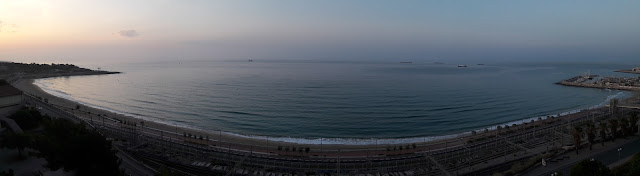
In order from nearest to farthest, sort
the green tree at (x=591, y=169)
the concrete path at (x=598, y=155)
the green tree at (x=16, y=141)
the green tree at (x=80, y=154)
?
the green tree at (x=80, y=154)
the green tree at (x=591, y=169)
the green tree at (x=16, y=141)
the concrete path at (x=598, y=155)

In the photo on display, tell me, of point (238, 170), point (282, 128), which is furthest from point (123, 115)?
point (238, 170)

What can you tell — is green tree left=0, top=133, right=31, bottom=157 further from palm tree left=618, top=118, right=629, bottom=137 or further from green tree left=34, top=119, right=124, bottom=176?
palm tree left=618, top=118, right=629, bottom=137

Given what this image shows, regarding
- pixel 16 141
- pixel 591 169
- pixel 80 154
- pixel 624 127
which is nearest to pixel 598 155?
pixel 624 127

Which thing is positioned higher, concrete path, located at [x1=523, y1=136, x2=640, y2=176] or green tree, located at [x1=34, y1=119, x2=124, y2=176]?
green tree, located at [x1=34, y1=119, x2=124, y2=176]

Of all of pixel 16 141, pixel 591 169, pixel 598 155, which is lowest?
pixel 598 155

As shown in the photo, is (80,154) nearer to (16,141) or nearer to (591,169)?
(16,141)

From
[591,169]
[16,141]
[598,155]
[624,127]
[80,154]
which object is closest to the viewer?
[80,154]

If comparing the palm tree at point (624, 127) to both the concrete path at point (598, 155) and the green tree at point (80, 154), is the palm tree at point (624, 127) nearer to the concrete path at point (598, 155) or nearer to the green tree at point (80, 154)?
the concrete path at point (598, 155)

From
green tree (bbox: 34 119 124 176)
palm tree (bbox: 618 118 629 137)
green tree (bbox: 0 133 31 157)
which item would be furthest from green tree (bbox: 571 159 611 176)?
green tree (bbox: 0 133 31 157)

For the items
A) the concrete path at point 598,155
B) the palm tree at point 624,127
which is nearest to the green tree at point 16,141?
the concrete path at point 598,155

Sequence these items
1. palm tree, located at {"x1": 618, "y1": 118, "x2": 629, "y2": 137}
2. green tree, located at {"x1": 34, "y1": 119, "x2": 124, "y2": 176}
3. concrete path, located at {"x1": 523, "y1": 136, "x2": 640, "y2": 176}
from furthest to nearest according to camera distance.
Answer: palm tree, located at {"x1": 618, "y1": 118, "x2": 629, "y2": 137} → concrete path, located at {"x1": 523, "y1": 136, "x2": 640, "y2": 176} → green tree, located at {"x1": 34, "y1": 119, "x2": 124, "y2": 176}

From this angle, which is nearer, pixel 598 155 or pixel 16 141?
pixel 16 141

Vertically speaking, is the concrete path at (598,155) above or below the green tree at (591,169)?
below
